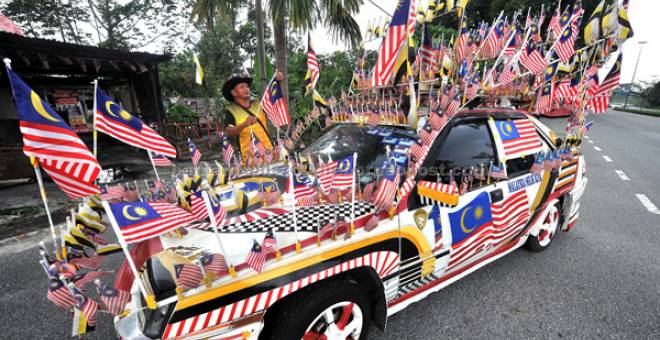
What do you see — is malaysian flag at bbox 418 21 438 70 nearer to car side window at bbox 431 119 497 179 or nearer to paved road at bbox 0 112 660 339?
car side window at bbox 431 119 497 179

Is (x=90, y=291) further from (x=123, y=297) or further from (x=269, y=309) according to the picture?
(x=269, y=309)

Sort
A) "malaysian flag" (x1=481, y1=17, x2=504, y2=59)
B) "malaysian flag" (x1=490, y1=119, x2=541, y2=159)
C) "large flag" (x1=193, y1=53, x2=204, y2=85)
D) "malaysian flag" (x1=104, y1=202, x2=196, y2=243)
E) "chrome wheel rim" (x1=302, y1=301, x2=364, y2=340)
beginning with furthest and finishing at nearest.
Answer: "malaysian flag" (x1=481, y1=17, x2=504, y2=59)
"large flag" (x1=193, y1=53, x2=204, y2=85)
"malaysian flag" (x1=490, y1=119, x2=541, y2=159)
"chrome wheel rim" (x1=302, y1=301, x2=364, y2=340)
"malaysian flag" (x1=104, y1=202, x2=196, y2=243)

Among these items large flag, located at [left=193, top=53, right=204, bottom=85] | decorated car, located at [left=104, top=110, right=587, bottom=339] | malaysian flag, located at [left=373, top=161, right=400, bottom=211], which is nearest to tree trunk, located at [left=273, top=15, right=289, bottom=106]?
large flag, located at [left=193, top=53, right=204, bottom=85]

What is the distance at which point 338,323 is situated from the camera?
5.71 feet

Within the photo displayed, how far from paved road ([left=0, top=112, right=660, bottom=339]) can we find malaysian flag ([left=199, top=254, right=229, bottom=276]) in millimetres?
1343

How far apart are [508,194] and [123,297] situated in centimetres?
280

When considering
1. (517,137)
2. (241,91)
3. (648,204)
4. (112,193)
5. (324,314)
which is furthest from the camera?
(648,204)

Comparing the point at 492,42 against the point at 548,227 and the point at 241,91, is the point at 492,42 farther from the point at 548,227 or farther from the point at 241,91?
the point at 241,91

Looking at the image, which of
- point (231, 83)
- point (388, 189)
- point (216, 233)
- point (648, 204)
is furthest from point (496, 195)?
point (648, 204)

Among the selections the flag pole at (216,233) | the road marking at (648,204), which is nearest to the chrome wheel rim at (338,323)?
the flag pole at (216,233)

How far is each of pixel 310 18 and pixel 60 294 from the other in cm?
621

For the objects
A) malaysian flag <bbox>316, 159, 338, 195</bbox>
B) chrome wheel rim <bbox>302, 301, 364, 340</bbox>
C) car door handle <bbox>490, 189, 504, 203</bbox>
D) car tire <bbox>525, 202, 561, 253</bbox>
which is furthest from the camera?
car tire <bbox>525, 202, 561, 253</bbox>

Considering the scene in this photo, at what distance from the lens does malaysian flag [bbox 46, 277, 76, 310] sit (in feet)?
4.07

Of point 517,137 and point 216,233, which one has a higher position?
point 517,137
